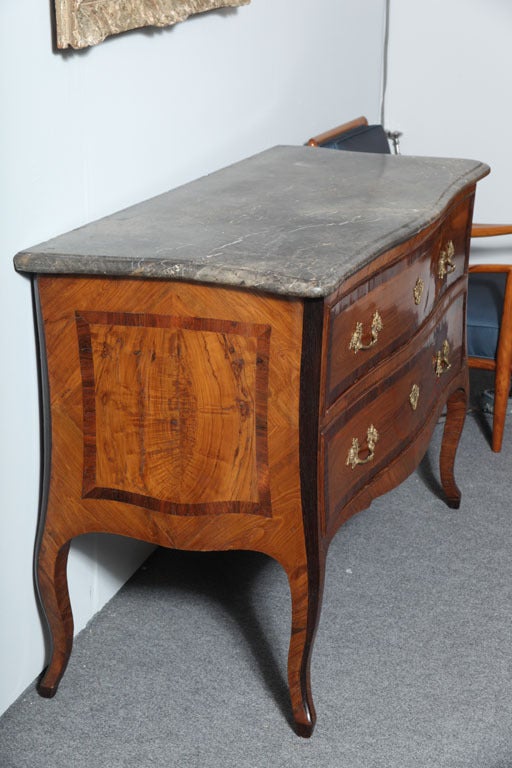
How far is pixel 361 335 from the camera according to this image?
2127mm

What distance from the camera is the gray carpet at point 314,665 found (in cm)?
216

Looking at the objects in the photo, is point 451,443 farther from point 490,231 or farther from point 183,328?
point 183,328

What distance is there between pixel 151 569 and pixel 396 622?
0.64m

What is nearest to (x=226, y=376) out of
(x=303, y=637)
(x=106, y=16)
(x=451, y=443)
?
(x=303, y=637)

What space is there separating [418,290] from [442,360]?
39cm

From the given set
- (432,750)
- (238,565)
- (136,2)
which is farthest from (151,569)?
(136,2)

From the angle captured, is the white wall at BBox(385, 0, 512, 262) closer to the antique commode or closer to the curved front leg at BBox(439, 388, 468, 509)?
the curved front leg at BBox(439, 388, 468, 509)

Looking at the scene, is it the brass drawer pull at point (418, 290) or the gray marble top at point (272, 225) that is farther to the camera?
the brass drawer pull at point (418, 290)

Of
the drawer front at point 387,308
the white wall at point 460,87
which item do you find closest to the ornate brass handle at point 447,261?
the drawer front at point 387,308

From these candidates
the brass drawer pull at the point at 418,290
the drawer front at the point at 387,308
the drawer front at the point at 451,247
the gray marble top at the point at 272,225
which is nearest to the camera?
the gray marble top at the point at 272,225

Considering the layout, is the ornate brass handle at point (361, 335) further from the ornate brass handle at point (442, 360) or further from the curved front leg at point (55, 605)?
the curved front leg at point (55, 605)

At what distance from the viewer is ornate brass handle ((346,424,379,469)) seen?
2184 mm

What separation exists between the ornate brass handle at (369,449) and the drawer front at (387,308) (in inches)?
5.6

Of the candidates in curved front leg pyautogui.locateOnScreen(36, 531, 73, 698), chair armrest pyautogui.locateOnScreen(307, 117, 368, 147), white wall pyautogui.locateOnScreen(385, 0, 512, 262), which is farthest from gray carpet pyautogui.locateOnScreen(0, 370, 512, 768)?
white wall pyautogui.locateOnScreen(385, 0, 512, 262)
